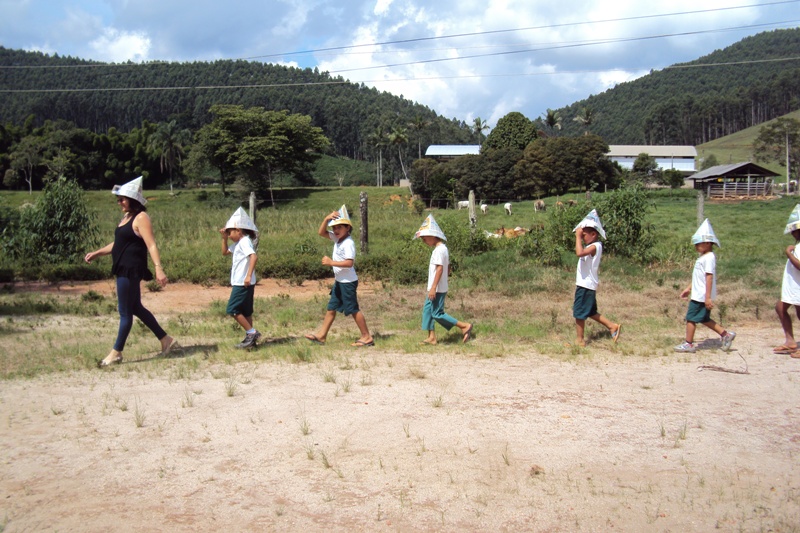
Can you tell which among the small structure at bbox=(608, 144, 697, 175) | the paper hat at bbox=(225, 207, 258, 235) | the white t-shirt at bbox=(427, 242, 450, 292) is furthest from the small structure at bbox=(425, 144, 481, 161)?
the paper hat at bbox=(225, 207, 258, 235)

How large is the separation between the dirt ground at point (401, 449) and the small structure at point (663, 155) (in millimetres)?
92725

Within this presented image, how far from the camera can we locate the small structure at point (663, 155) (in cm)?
9431

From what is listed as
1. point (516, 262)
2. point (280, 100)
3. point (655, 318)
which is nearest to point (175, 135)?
point (280, 100)

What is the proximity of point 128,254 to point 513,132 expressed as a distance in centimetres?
6674

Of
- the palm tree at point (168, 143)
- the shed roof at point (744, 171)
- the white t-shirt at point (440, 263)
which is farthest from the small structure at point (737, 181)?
the palm tree at point (168, 143)

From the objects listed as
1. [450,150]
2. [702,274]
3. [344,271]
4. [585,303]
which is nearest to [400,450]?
[344,271]

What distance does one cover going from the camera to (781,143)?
7025cm

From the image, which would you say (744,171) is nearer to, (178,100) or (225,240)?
(225,240)

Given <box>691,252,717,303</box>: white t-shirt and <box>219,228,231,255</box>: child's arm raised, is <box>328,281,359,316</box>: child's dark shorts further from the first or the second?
<box>691,252,717,303</box>: white t-shirt

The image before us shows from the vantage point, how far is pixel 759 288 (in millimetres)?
12391

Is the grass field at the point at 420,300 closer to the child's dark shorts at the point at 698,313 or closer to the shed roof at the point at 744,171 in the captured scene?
the child's dark shorts at the point at 698,313

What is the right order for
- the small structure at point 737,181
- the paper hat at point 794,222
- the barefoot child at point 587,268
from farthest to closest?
the small structure at point 737,181, the barefoot child at point 587,268, the paper hat at point 794,222

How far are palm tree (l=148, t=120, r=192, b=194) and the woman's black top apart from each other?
7477cm

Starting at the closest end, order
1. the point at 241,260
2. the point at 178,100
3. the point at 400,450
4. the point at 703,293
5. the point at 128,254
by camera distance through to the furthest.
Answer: the point at 400,450
the point at 128,254
the point at 241,260
the point at 703,293
the point at 178,100
